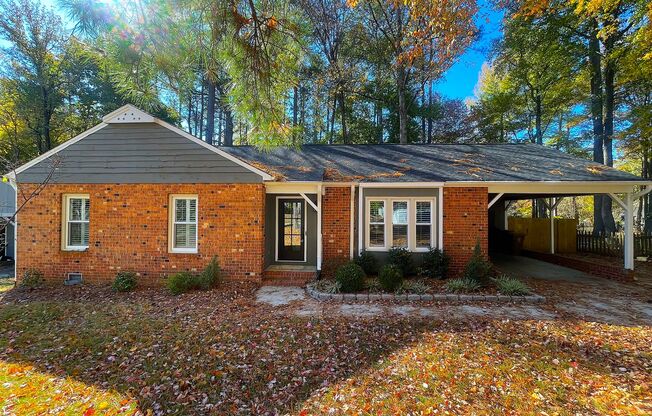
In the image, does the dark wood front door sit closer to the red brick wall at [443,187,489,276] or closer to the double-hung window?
the double-hung window

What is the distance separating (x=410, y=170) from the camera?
9125mm

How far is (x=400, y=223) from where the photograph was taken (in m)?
8.69

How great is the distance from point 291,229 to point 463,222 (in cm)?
502

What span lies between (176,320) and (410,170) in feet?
23.5

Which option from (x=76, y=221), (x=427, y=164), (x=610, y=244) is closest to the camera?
(x=76, y=221)

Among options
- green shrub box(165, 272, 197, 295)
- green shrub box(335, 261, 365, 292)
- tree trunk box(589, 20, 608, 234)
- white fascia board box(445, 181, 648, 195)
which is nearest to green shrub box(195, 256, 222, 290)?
green shrub box(165, 272, 197, 295)

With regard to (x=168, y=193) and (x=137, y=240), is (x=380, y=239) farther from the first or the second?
(x=137, y=240)

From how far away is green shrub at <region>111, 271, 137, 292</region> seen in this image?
24.2 feet

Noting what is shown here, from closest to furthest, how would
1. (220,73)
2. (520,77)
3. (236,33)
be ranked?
(236,33), (220,73), (520,77)

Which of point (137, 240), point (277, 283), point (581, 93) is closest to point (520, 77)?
point (581, 93)

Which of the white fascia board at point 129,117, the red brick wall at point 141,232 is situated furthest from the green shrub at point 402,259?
the white fascia board at point 129,117

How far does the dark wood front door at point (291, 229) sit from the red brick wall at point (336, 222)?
95 cm

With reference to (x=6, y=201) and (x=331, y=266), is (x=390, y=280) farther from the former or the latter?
(x=6, y=201)

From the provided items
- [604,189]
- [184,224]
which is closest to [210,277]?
[184,224]
